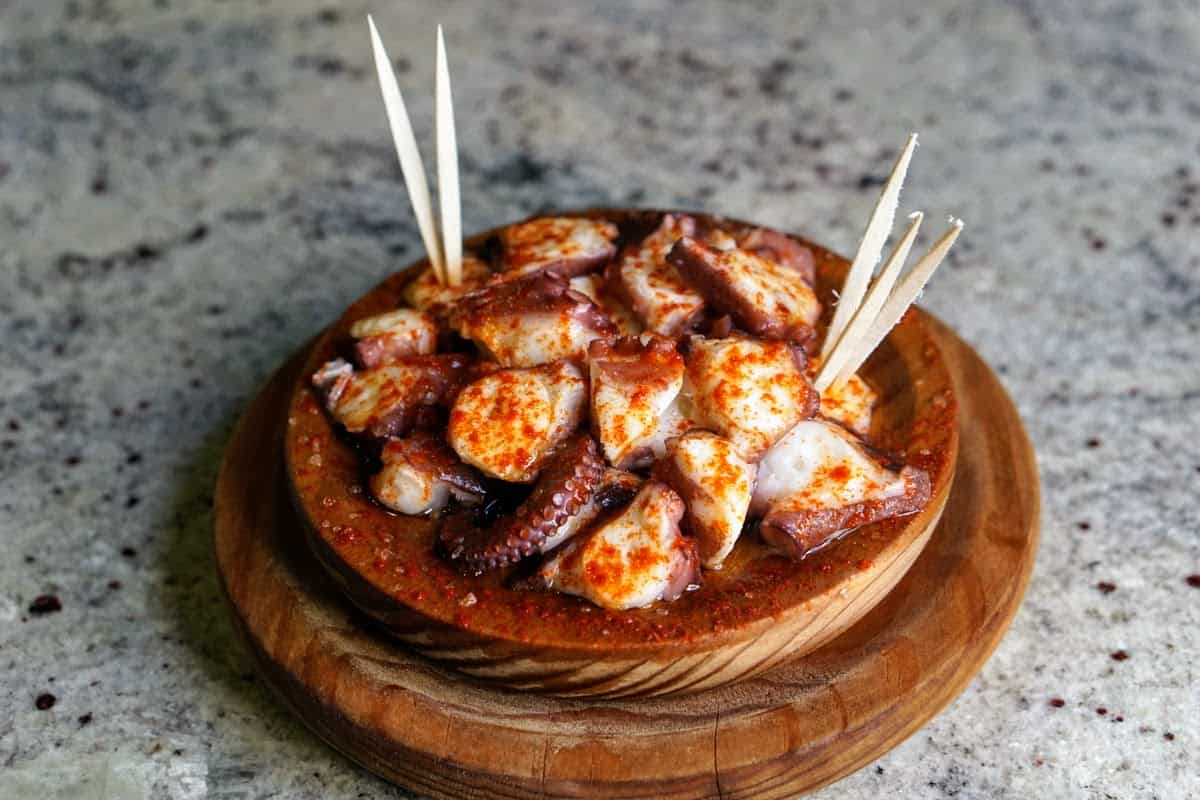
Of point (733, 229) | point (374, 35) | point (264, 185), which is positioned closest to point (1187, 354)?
point (733, 229)

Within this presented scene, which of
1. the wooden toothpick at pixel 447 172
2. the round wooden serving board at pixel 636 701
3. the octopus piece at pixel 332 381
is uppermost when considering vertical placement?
the wooden toothpick at pixel 447 172

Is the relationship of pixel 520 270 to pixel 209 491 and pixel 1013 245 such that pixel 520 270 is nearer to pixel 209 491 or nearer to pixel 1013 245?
pixel 209 491

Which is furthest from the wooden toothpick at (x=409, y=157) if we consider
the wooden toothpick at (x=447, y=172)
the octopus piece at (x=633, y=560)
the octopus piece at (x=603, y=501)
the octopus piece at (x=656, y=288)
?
the octopus piece at (x=633, y=560)

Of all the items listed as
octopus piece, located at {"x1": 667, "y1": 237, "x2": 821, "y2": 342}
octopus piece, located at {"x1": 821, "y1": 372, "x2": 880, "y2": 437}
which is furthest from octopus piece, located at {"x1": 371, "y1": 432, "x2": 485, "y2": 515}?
octopus piece, located at {"x1": 821, "y1": 372, "x2": 880, "y2": 437}

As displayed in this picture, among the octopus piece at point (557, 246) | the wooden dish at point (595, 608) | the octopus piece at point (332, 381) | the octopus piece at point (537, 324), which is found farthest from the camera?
the octopus piece at point (557, 246)

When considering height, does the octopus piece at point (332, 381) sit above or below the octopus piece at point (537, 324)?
below

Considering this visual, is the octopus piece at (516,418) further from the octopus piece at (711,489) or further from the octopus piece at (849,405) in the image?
the octopus piece at (849,405)

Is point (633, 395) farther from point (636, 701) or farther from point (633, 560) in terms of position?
point (636, 701)
